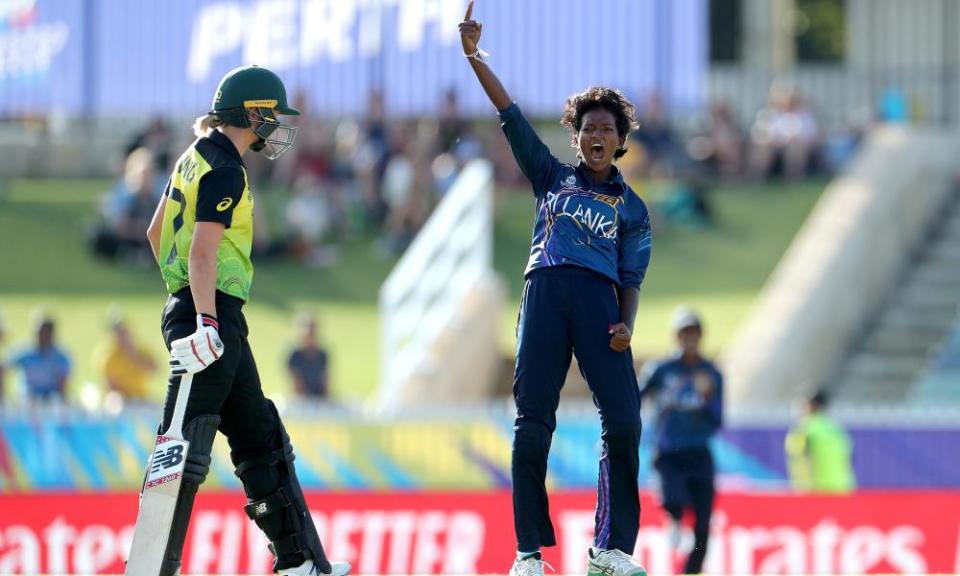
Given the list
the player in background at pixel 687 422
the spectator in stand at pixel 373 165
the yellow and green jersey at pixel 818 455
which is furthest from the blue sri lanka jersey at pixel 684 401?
the spectator in stand at pixel 373 165

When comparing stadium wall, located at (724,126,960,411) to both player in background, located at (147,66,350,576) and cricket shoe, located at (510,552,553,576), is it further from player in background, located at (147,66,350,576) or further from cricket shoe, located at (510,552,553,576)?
player in background, located at (147,66,350,576)

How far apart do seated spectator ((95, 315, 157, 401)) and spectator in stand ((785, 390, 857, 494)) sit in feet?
19.8

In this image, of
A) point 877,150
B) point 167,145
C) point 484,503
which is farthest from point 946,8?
point 484,503

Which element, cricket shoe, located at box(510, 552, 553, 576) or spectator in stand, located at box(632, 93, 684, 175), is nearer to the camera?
cricket shoe, located at box(510, 552, 553, 576)

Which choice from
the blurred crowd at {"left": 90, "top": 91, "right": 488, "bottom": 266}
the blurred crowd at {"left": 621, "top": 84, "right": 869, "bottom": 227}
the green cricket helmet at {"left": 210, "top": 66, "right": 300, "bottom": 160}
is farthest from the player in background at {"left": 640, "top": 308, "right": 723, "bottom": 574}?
the blurred crowd at {"left": 621, "top": 84, "right": 869, "bottom": 227}

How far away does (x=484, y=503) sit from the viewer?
1373 centimetres

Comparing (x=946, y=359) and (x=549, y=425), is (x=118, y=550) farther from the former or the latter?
(x=946, y=359)

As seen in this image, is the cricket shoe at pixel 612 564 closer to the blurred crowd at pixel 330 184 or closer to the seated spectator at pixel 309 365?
the seated spectator at pixel 309 365

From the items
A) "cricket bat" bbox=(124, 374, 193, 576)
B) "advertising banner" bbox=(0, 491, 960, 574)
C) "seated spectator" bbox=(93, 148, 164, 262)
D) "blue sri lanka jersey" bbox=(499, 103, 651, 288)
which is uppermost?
A: "seated spectator" bbox=(93, 148, 164, 262)

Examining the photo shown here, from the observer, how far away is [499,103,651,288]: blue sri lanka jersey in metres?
7.41

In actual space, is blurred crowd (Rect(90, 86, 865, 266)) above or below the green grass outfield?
above

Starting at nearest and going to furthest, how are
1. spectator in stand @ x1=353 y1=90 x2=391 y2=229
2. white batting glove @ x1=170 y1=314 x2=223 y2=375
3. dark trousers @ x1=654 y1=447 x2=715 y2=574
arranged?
white batting glove @ x1=170 y1=314 x2=223 y2=375 → dark trousers @ x1=654 y1=447 x2=715 y2=574 → spectator in stand @ x1=353 y1=90 x2=391 y2=229

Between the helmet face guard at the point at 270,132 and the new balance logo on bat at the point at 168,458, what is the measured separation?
1241mm

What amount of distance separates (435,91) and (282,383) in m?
7.54
